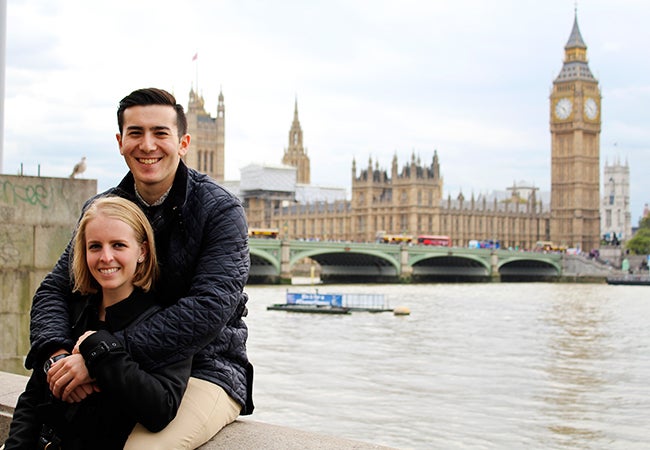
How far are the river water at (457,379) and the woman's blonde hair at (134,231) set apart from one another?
17.7ft

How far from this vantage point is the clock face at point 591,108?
68250 mm

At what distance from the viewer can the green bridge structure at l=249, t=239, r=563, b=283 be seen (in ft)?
121

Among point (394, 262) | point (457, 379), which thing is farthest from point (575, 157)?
point (457, 379)

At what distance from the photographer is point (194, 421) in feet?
7.00

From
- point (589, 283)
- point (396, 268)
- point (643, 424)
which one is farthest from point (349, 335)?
point (589, 283)

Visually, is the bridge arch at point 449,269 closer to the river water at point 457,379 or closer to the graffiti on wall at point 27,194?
the river water at point 457,379

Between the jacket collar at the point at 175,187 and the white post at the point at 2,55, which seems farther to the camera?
the white post at the point at 2,55

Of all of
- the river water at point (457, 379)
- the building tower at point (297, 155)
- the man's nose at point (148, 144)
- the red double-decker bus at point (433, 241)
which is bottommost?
the river water at point (457, 379)

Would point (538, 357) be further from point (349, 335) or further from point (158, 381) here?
point (158, 381)

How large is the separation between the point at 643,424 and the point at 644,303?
20645 millimetres

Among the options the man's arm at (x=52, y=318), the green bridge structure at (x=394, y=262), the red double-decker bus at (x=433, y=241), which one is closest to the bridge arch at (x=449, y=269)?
the green bridge structure at (x=394, y=262)

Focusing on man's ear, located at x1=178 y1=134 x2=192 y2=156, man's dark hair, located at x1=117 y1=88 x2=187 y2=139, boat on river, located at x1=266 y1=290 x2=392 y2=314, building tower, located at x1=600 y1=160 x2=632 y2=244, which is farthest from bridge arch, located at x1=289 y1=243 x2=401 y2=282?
building tower, located at x1=600 y1=160 x2=632 y2=244

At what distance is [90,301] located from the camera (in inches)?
89.0

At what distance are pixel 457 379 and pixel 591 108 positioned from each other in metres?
61.3
